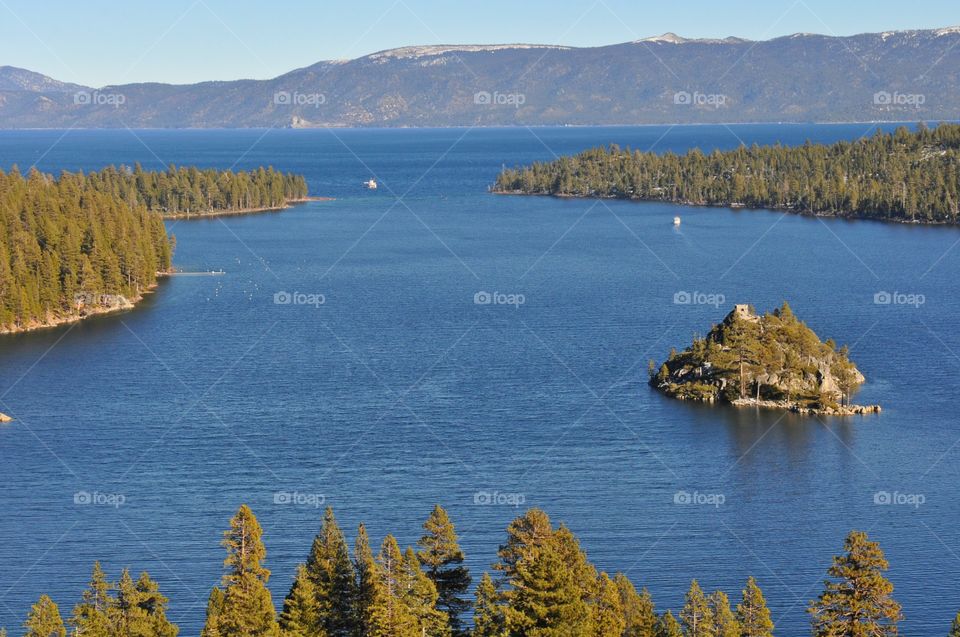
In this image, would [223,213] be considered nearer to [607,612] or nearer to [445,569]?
[445,569]

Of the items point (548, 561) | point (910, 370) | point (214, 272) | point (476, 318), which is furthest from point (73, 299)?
point (548, 561)

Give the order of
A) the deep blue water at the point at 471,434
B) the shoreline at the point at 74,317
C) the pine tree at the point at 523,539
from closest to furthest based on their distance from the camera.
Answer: the pine tree at the point at 523,539 → the deep blue water at the point at 471,434 → the shoreline at the point at 74,317

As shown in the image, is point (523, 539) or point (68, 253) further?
point (68, 253)

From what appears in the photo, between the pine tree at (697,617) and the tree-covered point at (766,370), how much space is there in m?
36.0

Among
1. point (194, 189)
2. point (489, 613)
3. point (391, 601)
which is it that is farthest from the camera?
point (194, 189)

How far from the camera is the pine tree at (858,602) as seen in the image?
38531mm

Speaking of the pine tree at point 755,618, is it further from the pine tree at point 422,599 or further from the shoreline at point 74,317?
the shoreline at point 74,317

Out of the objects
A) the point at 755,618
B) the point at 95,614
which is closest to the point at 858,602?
the point at 755,618

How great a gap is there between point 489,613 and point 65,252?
243ft

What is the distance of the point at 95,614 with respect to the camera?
38.7m

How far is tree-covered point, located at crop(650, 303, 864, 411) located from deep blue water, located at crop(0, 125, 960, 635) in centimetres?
222

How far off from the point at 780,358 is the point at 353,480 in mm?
27327

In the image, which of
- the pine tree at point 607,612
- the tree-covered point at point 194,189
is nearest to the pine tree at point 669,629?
the pine tree at point 607,612

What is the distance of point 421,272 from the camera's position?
125 m
